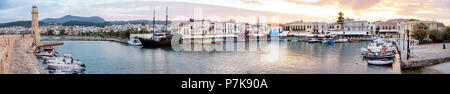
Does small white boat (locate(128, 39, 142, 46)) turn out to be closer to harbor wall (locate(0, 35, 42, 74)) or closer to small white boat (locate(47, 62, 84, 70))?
harbor wall (locate(0, 35, 42, 74))

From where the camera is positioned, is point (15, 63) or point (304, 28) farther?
point (304, 28)

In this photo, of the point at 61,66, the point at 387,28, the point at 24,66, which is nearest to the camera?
the point at 24,66

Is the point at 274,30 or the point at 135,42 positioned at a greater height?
the point at 274,30

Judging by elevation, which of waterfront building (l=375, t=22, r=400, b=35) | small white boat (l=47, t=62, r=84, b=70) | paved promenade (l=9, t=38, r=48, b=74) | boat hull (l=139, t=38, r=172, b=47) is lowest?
small white boat (l=47, t=62, r=84, b=70)

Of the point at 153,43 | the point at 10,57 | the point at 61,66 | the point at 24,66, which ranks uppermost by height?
the point at 153,43

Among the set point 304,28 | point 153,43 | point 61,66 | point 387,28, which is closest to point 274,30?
point 304,28

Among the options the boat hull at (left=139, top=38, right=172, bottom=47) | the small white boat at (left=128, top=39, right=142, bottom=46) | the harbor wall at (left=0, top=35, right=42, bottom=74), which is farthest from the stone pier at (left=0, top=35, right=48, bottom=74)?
the small white boat at (left=128, top=39, right=142, bottom=46)

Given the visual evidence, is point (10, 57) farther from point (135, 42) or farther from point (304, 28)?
point (304, 28)

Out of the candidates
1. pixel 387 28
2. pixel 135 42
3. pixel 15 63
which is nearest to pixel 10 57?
pixel 15 63

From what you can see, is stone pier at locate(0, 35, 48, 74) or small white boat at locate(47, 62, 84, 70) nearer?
→ stone pier at locate(0, 35, 48, 74)

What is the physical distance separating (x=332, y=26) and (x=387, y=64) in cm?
2634

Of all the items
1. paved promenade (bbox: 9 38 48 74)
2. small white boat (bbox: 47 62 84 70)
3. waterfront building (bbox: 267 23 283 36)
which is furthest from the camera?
waterfront building (bbox: 267 23 283 36)

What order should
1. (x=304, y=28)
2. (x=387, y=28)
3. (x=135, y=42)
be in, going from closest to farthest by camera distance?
(x=135, y=42), (x=387, y=28), (x=304, y=28)
